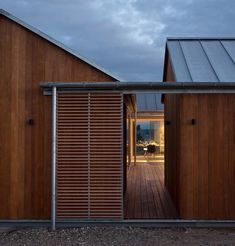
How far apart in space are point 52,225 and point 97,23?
1579 centimetres

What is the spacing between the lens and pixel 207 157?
8242 mm

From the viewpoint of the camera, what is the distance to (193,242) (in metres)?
7.23

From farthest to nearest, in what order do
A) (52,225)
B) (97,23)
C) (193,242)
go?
(97,23) < (52,225) < (193,242)

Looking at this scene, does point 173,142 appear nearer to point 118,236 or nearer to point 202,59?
point 202,59

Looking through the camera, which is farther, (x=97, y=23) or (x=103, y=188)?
(x=97, y=23)

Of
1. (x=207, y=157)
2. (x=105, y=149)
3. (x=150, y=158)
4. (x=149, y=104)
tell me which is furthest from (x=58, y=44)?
(x=149, y=104)

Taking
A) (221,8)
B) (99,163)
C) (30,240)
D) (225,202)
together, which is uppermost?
(221,8)

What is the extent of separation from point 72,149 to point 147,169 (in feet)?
30.1

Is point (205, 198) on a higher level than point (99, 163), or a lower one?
lower

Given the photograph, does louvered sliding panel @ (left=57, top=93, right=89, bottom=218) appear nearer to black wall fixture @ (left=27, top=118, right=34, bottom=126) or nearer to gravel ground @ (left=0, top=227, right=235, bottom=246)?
black wall fixture @ (left=27, top=118, right=34, bottom=126)

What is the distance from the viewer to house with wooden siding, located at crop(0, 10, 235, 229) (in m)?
8.19

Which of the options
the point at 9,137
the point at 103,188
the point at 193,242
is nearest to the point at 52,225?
the point at 103,188

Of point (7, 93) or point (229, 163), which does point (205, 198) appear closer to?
point (229, 163)

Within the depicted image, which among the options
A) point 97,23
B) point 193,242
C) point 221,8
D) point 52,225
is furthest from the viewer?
point 97,23
